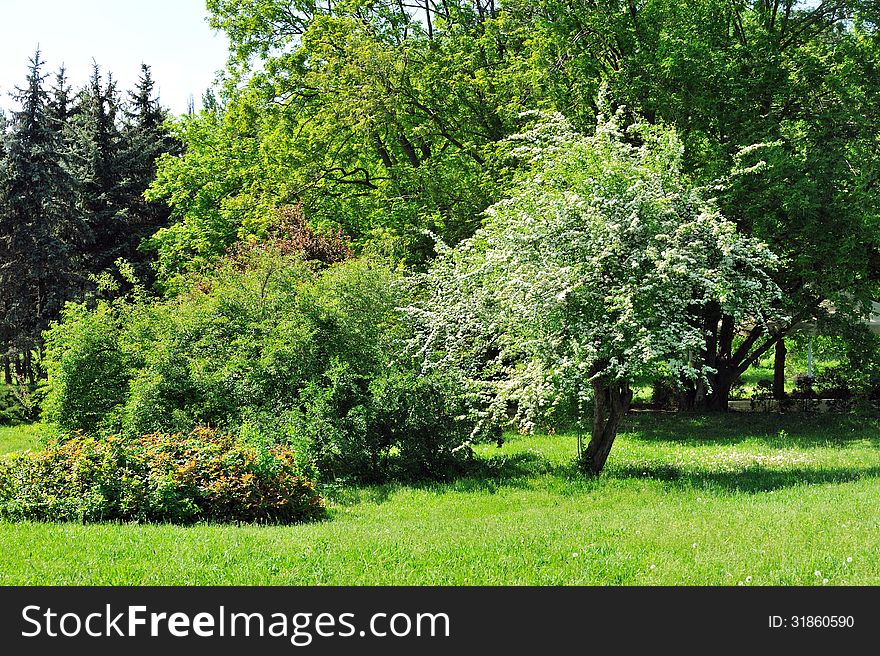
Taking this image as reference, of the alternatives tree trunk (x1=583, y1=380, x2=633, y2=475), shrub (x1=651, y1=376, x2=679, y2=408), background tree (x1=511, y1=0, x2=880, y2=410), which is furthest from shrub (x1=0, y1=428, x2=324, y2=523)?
shrub (x1=651, y1=376, x2=679, y2=408)

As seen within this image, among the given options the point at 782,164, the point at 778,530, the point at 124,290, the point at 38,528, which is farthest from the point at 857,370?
the point at 124,290

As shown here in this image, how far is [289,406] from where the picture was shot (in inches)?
511

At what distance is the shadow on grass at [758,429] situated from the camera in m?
17.7

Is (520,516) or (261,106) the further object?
(261,106)

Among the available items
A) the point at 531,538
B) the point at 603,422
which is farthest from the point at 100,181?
the point at 531,538

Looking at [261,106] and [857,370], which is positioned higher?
[261,106]

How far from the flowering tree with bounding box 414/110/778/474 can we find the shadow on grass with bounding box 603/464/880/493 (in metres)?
0.82

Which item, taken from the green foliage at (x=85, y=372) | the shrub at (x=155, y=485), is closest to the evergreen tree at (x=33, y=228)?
the green foliage at (x=85, y=372)

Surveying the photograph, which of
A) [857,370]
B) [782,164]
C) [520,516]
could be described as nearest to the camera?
[520,516]

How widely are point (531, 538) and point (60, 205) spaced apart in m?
25.6

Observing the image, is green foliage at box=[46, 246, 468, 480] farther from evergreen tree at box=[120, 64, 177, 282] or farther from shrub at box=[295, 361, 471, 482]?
evergreen tree at box=[120, 64, 177, 282]

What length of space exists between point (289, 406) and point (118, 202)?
21.3 metres

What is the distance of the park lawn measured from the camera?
6180 millimetres

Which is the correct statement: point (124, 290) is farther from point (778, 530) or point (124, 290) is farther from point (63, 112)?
point (778, 530)
